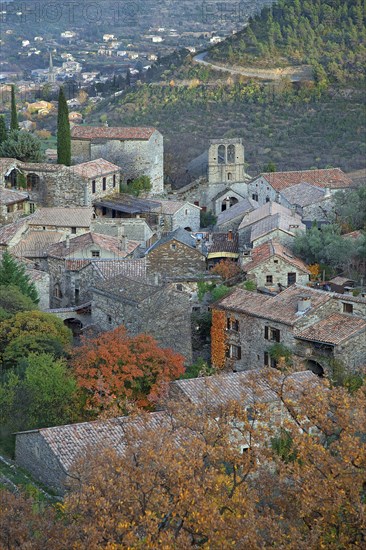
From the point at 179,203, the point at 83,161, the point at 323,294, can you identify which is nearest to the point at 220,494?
the point at 323,294

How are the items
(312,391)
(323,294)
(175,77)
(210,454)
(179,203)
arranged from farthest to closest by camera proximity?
(175,77), (179,203), (323,294), (312,391), (210,454)

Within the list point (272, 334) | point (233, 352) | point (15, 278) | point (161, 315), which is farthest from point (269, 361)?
point (15, 278)

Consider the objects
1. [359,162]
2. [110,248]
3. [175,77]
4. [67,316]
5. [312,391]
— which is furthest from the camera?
[175,77]

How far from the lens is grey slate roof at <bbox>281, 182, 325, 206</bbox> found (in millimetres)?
45031

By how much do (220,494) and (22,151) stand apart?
103ft

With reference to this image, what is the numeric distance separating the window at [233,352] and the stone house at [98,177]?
46.0 feet

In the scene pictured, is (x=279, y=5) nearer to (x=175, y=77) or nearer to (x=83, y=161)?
(x=175, y=77)

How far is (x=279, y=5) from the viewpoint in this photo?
87.9 m

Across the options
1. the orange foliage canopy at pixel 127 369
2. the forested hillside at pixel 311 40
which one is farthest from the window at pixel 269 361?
the forested hillside at pixel 311 40

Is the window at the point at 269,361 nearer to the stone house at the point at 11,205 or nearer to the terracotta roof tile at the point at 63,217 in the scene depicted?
the terracotta roof tile at the point at 63,217

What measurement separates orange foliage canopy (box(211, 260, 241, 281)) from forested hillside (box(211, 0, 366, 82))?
41.1m

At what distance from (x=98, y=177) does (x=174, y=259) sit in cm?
849

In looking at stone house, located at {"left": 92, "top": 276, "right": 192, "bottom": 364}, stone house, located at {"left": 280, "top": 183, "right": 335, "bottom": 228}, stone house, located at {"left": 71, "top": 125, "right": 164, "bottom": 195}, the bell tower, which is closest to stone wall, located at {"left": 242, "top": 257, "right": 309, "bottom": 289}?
stone house, located at {"left": 92, "top": 276, "right": 192, "bottom": 364}

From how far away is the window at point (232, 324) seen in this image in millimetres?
32219
